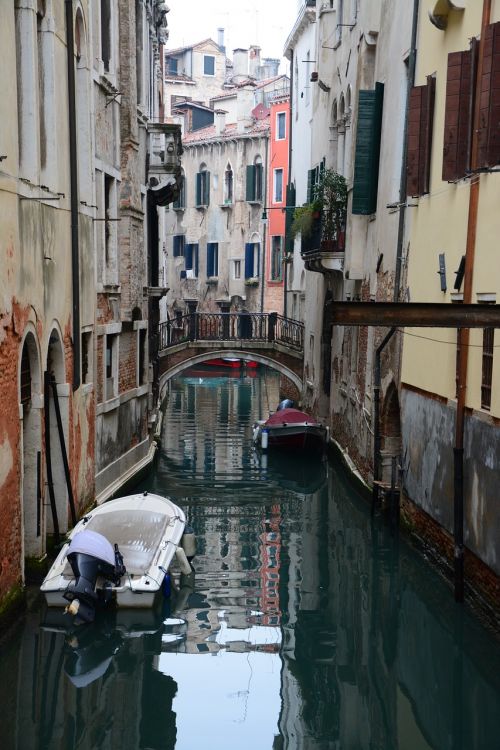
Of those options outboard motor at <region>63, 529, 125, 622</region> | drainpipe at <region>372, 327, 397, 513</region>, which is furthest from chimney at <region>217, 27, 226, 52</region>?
outboard motor at <region>63, 529, 125, 622</region>

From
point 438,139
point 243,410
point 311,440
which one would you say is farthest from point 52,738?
point 243,410

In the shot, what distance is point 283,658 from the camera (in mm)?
8875

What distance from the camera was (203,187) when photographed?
38.4m

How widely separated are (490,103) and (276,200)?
2600 centimetres

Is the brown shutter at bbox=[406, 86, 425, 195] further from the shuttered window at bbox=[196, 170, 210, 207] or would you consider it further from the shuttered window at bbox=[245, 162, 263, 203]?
the shuttered window at bbox=[196, 170, 210, 207]

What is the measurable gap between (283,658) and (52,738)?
2.36m

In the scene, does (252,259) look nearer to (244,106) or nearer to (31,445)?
(244,106)

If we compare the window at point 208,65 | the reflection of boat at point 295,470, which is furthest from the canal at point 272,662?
the window at point 208,65

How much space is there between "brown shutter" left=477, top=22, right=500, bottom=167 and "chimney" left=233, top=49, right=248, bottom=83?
34989mm

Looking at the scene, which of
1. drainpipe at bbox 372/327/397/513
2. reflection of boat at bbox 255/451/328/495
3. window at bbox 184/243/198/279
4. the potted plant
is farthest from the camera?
window at bbox 184/243/198/279

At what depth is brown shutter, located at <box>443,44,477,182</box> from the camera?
9430 millimetres

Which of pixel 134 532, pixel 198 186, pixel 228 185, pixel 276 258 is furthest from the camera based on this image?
pixel 198 186

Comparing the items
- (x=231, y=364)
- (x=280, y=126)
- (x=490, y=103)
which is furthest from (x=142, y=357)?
(x=231, y=364)

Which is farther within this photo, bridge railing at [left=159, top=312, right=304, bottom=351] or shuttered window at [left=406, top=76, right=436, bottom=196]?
bridge railing at [left=159, top=312, right=304, bottom=351]
